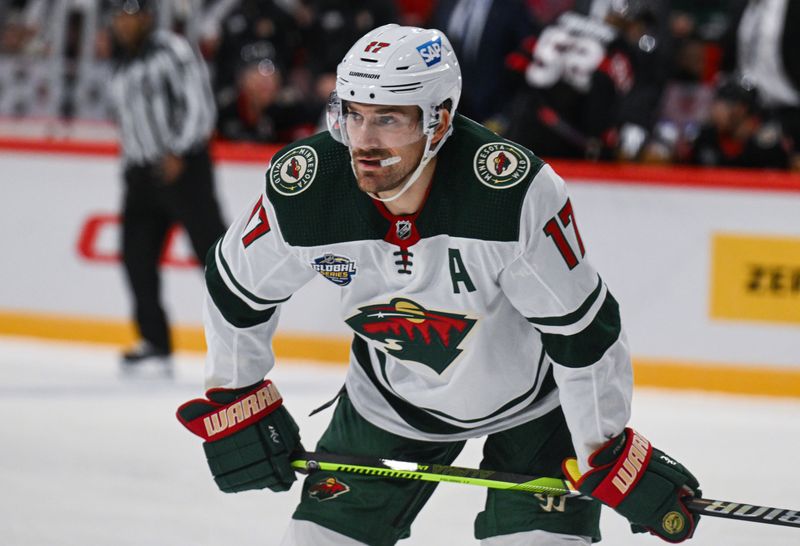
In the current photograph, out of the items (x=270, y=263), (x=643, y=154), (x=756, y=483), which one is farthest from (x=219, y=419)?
(x=643, y=154)

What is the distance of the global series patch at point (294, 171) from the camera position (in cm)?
246

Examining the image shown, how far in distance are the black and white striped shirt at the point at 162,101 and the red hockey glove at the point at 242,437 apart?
11.4 feet

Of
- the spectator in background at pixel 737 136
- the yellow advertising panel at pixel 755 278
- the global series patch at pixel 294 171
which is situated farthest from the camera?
the spectator in background at pixel 737 136

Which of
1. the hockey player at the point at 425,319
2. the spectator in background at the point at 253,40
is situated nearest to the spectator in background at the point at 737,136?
the spectator in background at the point at 253,40

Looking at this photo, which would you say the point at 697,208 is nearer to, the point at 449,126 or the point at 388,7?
the point at 388,7

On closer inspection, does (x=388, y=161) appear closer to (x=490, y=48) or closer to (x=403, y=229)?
(x=403, y=229)

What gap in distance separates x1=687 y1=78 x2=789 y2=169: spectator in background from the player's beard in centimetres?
411

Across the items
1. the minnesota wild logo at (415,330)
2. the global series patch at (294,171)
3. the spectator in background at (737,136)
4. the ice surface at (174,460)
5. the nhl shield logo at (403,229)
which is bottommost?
the ice surface at (174,460)

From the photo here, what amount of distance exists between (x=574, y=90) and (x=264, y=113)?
5.90 ft

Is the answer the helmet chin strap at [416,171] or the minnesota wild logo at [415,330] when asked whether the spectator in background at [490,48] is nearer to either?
the minnesota wild logo at [415,330]

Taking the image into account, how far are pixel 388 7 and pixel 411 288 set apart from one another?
17.7ft

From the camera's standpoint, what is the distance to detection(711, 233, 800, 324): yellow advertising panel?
18.8ft

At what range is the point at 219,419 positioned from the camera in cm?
263

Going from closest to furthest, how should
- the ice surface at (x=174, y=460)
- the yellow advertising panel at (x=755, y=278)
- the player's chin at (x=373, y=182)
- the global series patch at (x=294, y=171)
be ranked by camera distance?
the player's chin at (x=373, y=182)
the global series patch at (x=294, y=171)
the ice surface at (x=174, y=460)
the yellow advertising panel at (x=755, y=278)
